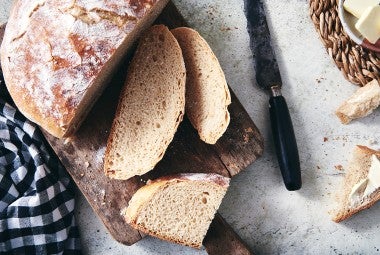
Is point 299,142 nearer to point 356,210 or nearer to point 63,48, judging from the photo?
point 356,210

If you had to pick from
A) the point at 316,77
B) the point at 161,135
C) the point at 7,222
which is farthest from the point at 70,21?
the point at 316,77

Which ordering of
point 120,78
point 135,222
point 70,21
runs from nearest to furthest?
point 70,21 < point 135,222 < point 120,78

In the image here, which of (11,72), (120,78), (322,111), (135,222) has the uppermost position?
(11,72)

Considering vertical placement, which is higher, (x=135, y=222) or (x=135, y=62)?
(x=135, y=62)

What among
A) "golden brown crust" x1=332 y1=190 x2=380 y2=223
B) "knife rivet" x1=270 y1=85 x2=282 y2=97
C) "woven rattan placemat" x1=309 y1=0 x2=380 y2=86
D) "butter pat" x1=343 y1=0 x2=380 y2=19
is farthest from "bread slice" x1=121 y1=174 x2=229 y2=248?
"butter pat" x1=343 y1=0 x2=380 y2=19

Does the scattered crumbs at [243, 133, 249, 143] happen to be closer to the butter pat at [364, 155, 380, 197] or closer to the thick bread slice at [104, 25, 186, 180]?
the thick bread slice at [104, 25, 186, 180]

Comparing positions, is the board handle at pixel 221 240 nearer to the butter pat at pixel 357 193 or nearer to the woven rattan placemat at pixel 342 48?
the butter pat at pixel 357 193

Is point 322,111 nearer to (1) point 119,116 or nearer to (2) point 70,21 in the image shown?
(1) point 119,116
